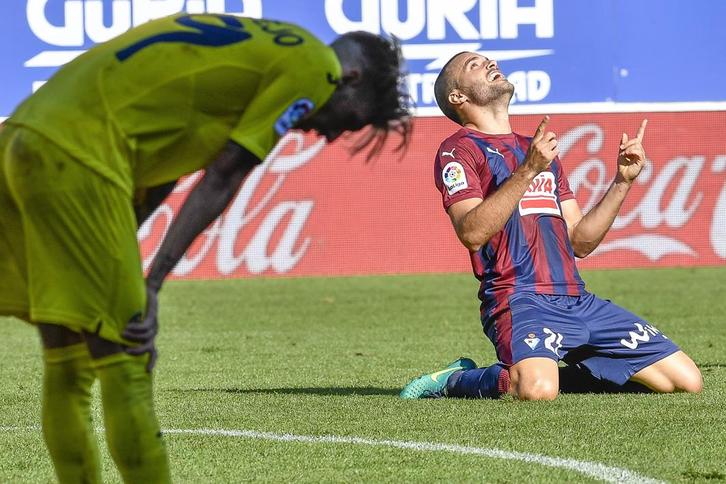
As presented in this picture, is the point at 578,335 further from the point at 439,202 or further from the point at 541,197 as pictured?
the point at 439,202

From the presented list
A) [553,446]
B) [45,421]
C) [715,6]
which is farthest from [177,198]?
[45,421]

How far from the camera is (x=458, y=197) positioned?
6.18 m

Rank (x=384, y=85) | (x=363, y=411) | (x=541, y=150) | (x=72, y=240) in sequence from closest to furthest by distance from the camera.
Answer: (x=72, y=240), (x=384, y=85), (x=541, y=150), (x=363, y=411)

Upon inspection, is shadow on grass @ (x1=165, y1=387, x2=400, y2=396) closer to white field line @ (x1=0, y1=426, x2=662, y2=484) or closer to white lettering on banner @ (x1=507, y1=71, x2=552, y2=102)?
white field line @ (x1=0, y1=426, x2=662, y2=484)

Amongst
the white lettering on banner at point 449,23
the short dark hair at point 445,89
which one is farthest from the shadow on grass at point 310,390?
the white lettering on banner at point 449,23

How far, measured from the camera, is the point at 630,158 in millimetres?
6309

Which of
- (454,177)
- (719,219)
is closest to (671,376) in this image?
(454,177)

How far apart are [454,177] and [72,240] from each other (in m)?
3.31

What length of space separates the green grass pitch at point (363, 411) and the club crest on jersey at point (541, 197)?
95cm

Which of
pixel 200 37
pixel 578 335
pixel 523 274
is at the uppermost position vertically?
pixel 200 37

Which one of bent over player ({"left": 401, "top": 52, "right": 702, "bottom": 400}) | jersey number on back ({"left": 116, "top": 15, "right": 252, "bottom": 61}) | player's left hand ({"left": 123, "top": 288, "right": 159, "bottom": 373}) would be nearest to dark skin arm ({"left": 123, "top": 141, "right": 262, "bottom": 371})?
player's left hand ({"left": 123, "top": 288, "right": 159, "bottom": 373})

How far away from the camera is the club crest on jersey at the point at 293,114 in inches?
125

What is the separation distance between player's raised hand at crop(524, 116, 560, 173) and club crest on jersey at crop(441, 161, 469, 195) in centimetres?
56

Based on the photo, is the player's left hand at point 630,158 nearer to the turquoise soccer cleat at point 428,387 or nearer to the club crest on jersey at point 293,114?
the turquoise soccer cleat at point 428,387
